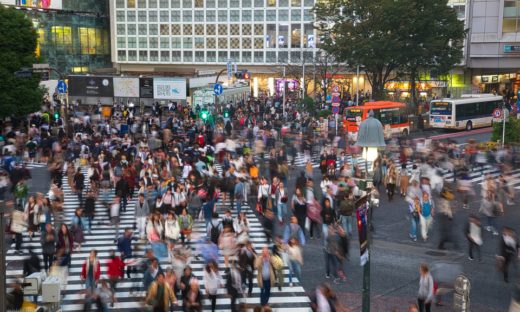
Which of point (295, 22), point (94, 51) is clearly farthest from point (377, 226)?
point (94, 51)

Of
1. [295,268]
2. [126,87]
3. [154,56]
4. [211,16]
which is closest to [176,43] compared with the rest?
[154,56]

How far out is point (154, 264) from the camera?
13586 millimetres

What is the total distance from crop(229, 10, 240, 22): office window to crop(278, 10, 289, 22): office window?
526 cm

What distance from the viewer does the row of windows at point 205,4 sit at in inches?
3027

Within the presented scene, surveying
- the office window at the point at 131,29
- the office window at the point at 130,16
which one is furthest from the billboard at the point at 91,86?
the office window at the point at 130,16

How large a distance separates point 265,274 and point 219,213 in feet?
27.1

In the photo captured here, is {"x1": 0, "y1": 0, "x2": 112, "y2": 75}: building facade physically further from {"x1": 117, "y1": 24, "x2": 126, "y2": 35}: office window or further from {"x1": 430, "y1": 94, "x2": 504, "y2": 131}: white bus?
{"x1": 430, "y1": 94, "x2": 504, "y2": 131}: white bus

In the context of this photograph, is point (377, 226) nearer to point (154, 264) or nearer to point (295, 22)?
point (154, 264)

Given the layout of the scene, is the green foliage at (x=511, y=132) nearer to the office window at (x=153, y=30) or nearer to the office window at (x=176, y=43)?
the office window at (x=176, y=43)

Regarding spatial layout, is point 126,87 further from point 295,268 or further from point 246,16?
point 295,268

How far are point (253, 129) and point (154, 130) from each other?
5.85 m

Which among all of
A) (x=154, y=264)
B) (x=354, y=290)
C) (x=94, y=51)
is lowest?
(x=354, y=290)

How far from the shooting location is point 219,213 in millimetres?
22172

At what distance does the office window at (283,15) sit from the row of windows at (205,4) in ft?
2.65
